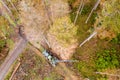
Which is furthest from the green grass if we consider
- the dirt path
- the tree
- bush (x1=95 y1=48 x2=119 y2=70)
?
the tree

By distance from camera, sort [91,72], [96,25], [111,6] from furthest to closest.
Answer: [91,72]
[96,25]
[111,6]

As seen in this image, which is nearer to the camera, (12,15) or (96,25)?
(96,25)

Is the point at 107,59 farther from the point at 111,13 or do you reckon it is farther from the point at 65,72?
the point at 111,13

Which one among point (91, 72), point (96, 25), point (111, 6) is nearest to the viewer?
point (111, 6)

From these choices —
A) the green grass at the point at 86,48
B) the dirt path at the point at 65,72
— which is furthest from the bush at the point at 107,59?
the dirt path at the point at 65,72

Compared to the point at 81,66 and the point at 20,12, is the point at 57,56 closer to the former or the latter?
the point at 81,66

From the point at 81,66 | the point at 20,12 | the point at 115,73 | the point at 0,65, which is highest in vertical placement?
the point at 20,12

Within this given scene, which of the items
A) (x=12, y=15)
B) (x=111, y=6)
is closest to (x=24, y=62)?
A: (x=12, y=15)

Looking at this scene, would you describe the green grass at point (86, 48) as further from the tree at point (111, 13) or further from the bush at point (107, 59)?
the tree at point (111, 13)
